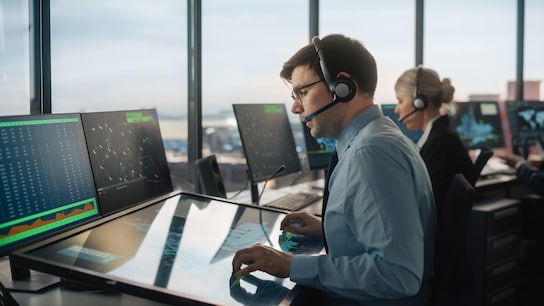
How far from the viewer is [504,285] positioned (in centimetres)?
325

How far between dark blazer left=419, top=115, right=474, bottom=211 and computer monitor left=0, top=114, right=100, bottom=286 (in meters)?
1.74

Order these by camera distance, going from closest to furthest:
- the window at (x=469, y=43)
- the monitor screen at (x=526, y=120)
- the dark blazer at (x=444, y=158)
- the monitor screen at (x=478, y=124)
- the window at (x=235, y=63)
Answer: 1. the dark blazer at (x=444, y=158)
2. the window at (x=235, y=63)
3. the monitor screen at (x=478, y=124)
4. the monitor screen at (x=526, y=120)
5. the window at (x=469, y=43)

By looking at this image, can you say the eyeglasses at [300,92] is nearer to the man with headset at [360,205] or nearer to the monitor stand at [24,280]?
the man with headset at [360,205]

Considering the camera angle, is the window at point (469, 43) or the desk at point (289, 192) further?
the window at point (469, 43)

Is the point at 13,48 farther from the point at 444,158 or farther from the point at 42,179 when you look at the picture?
the point at 444,158

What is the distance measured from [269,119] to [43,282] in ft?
4.95

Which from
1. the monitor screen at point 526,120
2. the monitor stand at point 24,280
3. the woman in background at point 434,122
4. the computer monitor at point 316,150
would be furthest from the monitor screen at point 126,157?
the monitor screen at point 526,120

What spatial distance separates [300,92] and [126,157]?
0.62 metres

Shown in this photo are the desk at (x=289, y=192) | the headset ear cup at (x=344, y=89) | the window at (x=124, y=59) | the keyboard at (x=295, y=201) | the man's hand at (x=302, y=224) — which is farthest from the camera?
the desk at (x=289, y=192)

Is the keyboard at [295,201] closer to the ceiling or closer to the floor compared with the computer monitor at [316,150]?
closer to the floor

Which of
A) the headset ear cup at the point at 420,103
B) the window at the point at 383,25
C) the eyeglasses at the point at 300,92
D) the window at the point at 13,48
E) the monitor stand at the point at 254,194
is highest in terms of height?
the window at the point at 383,25

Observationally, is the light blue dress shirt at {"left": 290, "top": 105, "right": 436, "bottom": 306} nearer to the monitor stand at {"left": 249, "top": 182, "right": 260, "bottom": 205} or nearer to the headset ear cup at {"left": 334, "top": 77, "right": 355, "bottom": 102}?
the headset ear cup at {"left": 334, "top": 77, "right": 355, "bottom": 102}

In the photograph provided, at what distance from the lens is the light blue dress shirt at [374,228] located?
3.70ft

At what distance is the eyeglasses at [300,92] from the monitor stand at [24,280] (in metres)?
0.86
